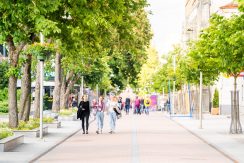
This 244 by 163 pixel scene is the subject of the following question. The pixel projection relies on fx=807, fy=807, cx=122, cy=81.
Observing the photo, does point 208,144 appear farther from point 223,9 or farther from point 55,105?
point 223,9

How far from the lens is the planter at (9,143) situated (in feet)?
70.6

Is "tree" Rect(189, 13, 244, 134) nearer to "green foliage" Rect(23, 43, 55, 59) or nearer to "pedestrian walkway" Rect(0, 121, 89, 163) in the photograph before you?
"green foliage" Rect(23, 43, 55, 59)

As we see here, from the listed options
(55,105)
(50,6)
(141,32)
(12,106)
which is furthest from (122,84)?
(50,6)

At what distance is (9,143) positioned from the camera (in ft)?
73.1

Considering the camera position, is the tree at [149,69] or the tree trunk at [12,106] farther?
the tree at [149,69]

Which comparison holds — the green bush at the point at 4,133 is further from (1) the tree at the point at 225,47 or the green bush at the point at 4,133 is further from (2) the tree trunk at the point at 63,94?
(2) the tree trunk at the point at 63,94

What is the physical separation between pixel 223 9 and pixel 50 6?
47.8 metres

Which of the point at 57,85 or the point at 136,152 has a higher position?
the point at 57,85

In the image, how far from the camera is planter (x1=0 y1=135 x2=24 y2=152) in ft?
70.6

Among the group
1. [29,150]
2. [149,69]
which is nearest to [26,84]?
[29,150]

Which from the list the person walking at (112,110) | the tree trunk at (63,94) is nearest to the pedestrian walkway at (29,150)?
the person walking at (112,110)

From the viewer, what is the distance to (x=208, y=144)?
1038 inches

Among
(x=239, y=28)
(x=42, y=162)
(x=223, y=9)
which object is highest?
(x=223, y=9)

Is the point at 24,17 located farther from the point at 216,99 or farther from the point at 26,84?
the point at 216,99
